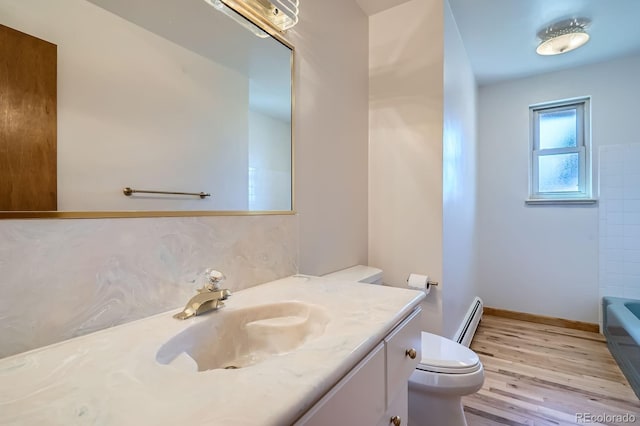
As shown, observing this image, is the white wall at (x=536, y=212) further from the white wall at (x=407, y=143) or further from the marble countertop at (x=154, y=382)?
the marble countertop at (x=154, y=382)

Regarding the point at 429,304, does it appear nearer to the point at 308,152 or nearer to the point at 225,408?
the point at 308,152

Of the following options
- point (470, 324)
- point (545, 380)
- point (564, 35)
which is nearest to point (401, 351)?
point (545, 380)

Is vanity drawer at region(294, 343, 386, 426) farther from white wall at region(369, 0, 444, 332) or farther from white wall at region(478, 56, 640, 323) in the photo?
white wall at region(478, 56, 640, 323)

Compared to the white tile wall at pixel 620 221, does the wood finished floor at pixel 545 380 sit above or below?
below

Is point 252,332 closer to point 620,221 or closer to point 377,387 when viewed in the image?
point 377,387

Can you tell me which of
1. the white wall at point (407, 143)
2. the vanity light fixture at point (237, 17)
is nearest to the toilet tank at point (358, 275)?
the white wall at point (407, 143)

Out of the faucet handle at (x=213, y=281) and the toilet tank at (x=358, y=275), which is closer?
the faucet handle at (x=213, y=281)

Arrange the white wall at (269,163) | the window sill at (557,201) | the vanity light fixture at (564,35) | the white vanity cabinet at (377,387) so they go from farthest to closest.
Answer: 1. the window sill at (557,201)
2. the vanity light fixture at (564,35)
3. the white wall at (269,163)
4. the white vanity cabinet at (377,387)

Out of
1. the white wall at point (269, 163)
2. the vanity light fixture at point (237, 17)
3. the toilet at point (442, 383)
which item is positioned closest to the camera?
the vanity light fixture at point (237, 17)

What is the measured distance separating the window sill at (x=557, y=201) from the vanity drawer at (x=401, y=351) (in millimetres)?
2589

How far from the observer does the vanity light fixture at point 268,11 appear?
98 cm

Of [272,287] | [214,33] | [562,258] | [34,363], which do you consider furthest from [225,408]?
[562,258]

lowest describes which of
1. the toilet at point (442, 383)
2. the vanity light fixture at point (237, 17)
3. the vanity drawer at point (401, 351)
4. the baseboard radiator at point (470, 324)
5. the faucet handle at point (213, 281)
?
the baseboard radiator at point (470, 324)

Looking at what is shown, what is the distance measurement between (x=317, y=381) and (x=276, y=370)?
0.07 metres
